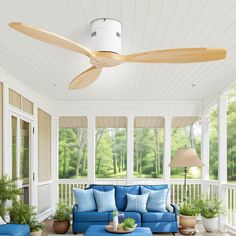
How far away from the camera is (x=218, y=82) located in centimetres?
663

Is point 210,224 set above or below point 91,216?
below

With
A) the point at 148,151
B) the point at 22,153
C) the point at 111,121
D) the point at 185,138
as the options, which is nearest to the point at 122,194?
the point at 22,153

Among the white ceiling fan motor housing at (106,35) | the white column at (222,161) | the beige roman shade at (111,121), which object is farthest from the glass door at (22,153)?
the white column at (222,161)

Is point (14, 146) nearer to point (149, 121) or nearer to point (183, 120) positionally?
point (149, 121)

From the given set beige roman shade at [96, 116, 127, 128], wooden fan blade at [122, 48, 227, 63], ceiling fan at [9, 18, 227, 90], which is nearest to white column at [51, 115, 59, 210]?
beige roman shade at [96, 116, 127, 128]

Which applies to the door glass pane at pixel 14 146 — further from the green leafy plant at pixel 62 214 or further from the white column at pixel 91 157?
the white column at pixel 91 157

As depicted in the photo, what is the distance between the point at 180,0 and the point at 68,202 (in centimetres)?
770

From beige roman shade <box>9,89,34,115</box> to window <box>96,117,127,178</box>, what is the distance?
4.59m

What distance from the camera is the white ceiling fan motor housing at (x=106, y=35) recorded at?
333 cm

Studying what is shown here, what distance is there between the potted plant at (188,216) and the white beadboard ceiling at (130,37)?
2455mm

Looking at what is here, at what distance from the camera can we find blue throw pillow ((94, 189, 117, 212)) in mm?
6924

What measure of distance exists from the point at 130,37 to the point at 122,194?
4068mm

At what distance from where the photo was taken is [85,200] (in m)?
6.98

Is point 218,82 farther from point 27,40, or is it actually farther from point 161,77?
point 27,40
